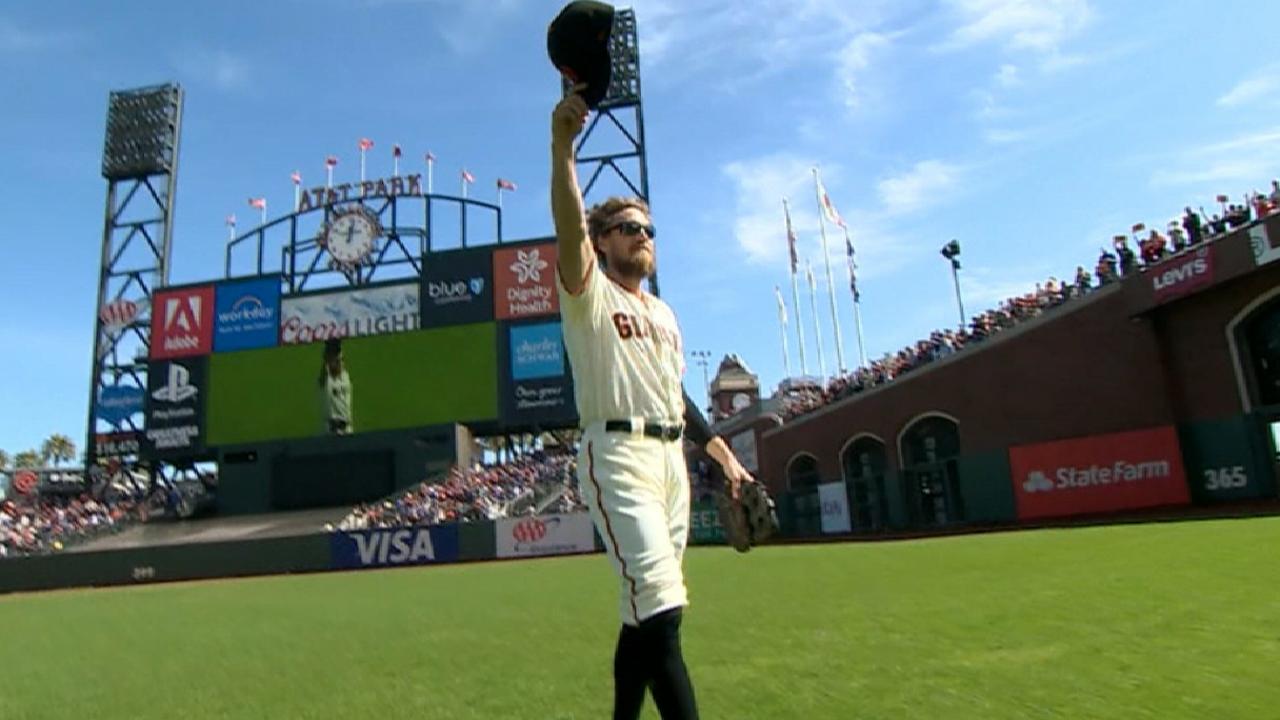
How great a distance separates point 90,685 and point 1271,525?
441 inches

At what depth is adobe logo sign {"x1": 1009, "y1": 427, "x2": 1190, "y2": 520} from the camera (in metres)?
19.1

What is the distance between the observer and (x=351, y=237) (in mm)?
36719

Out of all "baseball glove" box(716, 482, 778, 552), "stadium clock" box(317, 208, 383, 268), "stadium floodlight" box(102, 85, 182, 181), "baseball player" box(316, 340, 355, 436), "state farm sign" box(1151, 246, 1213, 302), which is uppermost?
"stadium floodlight" box(102, 85, 182, 181)

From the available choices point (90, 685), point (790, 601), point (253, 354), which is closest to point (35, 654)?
point (90, 685)

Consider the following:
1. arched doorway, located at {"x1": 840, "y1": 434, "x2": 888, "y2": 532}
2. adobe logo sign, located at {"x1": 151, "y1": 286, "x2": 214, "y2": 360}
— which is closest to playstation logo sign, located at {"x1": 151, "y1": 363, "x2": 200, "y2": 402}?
adobe logo sign, located at {"x1": 151, "y1": 286, "x2": 214, "y2": 360}

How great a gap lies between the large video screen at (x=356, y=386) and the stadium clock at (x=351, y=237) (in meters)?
4.14

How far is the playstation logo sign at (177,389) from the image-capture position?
3503cm

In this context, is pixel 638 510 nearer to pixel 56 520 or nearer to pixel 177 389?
pixel 177 389

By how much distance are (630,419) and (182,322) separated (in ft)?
→ 126

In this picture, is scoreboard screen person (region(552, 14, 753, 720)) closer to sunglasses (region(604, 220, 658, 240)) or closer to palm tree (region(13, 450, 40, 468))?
sunglasses (region(604, 220, 658, 240))

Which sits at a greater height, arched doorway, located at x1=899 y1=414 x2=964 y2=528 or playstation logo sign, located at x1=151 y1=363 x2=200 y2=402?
playstation logo sign, located at x1=151 y1=363 x2=200 y2=402

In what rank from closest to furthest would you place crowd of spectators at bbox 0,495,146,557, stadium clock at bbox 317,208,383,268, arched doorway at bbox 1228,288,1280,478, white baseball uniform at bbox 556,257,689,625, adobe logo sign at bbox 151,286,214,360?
white baseball uniform at bbox 556,257,689,625 < arched doorway at bbox 1228,288,1280,478 < crowd of spectators at bbox 0,495,146,557 < adobe logo sign at bbox 151,286,214,360 < stadium clock at bbox 317,208,383,268

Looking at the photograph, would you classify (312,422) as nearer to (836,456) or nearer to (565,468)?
(565,468)

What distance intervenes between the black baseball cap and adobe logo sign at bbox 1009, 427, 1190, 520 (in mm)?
20166
